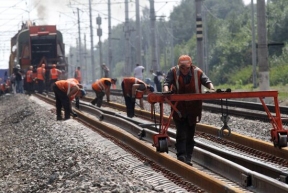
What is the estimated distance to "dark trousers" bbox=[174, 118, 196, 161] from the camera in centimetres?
1078

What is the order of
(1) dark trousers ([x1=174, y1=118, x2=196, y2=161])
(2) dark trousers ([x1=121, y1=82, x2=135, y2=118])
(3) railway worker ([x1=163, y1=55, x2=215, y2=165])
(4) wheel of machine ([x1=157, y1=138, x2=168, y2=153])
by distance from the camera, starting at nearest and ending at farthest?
(3) railway worker ([x1=163, y1=55, x2=215, y2=165]) < (1) dark trousers ([x1=174, y1=118, x2=196, y2=161]) < (4) wheel of machine ([x1=157, y1=138, x2=168, y2=153]) < (2) dark trousers ([x1=121, y1=82, x2=135, y2=118])

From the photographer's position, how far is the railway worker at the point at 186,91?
1049cm

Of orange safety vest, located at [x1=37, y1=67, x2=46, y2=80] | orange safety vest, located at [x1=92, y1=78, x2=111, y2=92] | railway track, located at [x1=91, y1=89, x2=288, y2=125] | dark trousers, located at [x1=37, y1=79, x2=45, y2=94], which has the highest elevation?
orange safety vest, located at [x1=37, y1=67, x2=46, y2=80]

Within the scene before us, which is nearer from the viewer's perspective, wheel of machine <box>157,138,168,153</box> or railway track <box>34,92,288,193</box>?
railway track <box>34,92,288,193</box>

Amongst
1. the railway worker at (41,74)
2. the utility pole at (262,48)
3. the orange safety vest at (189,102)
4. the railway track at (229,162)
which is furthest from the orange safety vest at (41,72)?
the orange safety vest at (189,102)

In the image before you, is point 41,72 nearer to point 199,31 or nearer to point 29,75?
point 29,75

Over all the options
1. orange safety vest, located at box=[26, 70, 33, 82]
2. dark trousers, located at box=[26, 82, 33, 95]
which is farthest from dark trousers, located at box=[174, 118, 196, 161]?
dark trousers, located at box=[26, 82, 33, 95]

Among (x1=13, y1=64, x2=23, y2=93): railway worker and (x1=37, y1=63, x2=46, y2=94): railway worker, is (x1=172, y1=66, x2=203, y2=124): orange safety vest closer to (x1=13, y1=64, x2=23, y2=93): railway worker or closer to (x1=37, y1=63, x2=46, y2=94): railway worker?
(x1=37, y1=63, x2=46, y2=94): railway worker

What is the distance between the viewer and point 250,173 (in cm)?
877

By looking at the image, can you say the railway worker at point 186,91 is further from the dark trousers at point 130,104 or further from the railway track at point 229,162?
the dark trousers at point 130,104

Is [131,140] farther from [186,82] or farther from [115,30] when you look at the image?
[115,30]

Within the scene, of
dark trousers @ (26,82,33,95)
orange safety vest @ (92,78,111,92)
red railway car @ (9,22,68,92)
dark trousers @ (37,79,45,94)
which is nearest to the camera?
orange safety vest @ (92,78,111,92)

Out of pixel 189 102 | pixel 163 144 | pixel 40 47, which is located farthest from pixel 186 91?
pixel 40 47

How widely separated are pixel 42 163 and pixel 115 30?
557 feet
